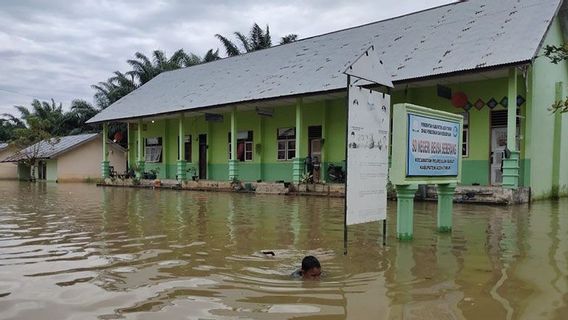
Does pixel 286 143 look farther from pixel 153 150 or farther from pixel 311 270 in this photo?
pixel 311 270

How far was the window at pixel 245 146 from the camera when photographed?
2453 centimetres

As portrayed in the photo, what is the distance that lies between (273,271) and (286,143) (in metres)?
17.6

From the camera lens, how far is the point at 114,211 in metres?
12.3

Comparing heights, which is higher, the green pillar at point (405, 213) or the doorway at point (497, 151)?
the doorway at point (497, 151)

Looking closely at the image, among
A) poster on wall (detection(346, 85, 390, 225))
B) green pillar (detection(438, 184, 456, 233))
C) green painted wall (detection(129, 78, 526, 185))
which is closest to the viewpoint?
poster on wall (detection(346, 85, 390, 225))

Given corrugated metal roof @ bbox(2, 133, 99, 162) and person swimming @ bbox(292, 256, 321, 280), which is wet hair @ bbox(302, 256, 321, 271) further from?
corrugated metal roof @ bbox(2, 133, 99, 162)

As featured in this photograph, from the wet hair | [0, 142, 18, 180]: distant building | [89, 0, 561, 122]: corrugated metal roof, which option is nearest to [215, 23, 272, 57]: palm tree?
[89, 0, 561, 122]: corrugated metal roof

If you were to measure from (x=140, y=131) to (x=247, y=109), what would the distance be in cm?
769

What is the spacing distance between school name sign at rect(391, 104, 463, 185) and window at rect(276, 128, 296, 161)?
14.8 m

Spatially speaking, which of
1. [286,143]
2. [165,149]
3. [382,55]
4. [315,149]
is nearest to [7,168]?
[165,149]

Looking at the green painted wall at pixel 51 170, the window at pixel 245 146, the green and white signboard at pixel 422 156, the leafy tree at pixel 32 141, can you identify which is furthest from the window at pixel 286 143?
the leafy tree at pixel 32 141

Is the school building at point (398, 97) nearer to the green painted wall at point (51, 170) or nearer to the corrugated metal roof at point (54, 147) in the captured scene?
the corrugated metal roof at point (54, 147)

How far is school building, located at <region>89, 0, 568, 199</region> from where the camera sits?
15.3 meters

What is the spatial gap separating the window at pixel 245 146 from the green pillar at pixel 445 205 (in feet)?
54.7
